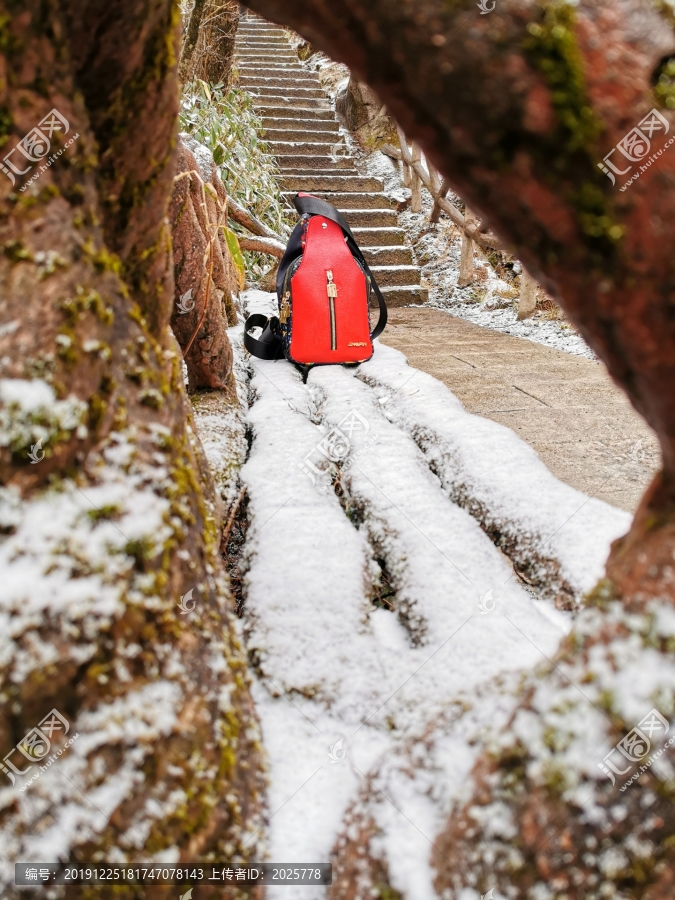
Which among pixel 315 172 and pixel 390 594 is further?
pixel 315 172

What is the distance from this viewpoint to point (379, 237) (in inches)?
247

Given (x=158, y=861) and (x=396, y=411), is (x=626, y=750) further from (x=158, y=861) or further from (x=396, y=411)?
(x=396, y=411)

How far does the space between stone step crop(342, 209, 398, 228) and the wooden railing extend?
487 millimetres

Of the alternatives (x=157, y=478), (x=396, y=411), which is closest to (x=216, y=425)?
(x=396, y=411)

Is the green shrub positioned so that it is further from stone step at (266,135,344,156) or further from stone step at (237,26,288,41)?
stone step at (237,26,288,41)

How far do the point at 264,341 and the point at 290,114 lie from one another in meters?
6.15

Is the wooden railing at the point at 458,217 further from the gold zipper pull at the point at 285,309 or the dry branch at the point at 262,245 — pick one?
the gold zipper pull at the point at 285,309

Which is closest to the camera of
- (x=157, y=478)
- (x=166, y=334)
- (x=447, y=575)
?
(x=157, y=478)

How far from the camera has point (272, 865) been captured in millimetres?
743

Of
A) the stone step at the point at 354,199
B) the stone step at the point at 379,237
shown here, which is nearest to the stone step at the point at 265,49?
the stone step at the point at 354,199

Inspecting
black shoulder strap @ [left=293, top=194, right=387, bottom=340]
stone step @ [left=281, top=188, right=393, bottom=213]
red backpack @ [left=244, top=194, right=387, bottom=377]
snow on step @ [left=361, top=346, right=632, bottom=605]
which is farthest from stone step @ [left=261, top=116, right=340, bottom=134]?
snow on step @ [left=361, top=346, right=632, bottom=605]

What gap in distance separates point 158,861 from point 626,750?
19.9 inches

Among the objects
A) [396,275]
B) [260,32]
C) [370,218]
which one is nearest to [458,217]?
[396,275]

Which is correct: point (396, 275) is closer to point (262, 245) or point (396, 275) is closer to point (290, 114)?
point (262, 245)
